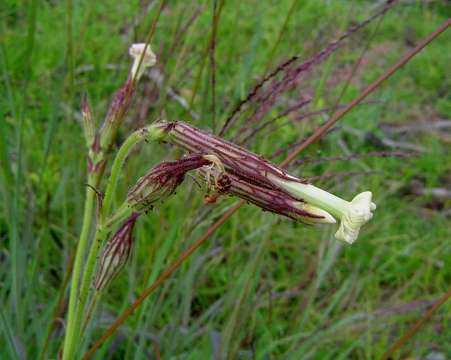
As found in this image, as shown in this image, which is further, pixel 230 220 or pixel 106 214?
pixel 230 220

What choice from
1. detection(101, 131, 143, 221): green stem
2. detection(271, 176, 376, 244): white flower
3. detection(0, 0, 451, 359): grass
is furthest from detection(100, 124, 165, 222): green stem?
detection(0, 0, 451, 359): grass

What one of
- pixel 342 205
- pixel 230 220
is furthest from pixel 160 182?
pixel 230 220

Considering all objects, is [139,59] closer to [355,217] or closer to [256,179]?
[256,179]

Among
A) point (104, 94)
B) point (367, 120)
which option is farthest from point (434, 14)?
point (104, 94)

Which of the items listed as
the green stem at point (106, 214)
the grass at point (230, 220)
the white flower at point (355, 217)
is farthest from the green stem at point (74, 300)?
the white flower at point (355, 217)

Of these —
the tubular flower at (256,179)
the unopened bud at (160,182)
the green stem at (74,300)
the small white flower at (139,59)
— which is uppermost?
the small white flower at (139,59)

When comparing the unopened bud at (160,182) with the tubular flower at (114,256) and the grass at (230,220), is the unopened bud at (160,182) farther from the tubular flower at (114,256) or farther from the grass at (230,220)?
the grass at (230,220)
